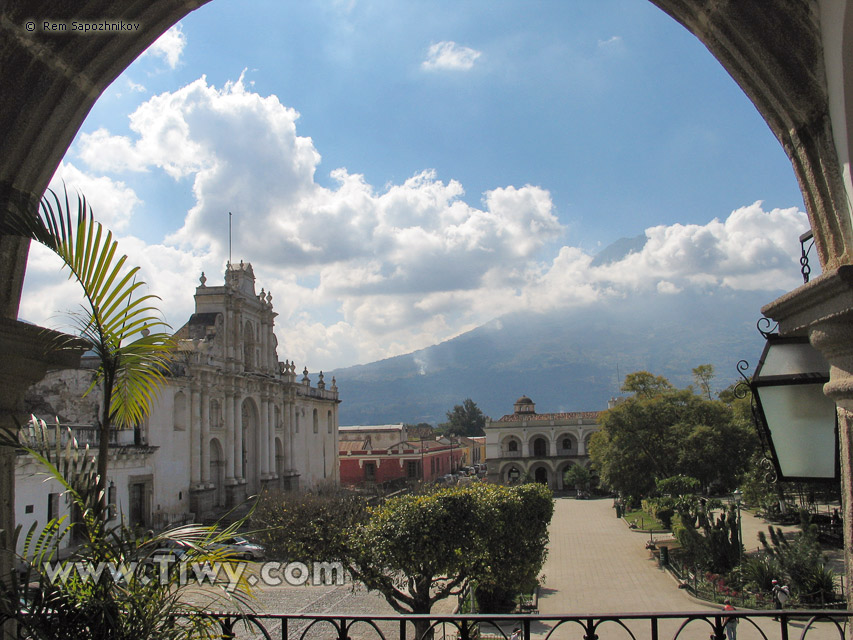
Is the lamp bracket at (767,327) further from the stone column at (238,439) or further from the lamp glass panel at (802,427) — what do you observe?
the stone column at (238,439)

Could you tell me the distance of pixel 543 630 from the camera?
14406mm

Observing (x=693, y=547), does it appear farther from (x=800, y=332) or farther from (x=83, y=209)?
(x=83, y=209)

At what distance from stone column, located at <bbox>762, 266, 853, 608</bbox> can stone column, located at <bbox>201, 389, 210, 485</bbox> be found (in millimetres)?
30175

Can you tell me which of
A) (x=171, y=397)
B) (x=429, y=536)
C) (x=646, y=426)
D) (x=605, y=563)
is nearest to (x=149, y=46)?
(x=429, y=536)

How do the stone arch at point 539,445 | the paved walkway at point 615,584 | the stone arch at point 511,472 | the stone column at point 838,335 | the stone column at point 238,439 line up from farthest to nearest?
the stone arch at point 539,445, the stone arch at point 511,472, the stone column at point 238,439, the paved walkway at point 615,584, the stone column at point 838,335

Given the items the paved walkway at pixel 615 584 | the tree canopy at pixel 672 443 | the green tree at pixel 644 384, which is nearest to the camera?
the paved walkway at pixel 615 584

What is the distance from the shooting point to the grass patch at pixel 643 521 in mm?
28403

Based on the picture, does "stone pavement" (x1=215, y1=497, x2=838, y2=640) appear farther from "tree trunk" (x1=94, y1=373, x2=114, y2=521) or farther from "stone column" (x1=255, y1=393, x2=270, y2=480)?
"stone column" (x1=255, y1=393, x2=270, y2=480)

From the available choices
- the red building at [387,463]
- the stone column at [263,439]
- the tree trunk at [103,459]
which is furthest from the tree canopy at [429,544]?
the red building at [387,463]

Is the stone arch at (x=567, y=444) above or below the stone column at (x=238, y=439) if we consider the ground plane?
below

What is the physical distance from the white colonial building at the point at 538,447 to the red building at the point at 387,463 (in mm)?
5289

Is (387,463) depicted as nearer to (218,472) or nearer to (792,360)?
(218,472)

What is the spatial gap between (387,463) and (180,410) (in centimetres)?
2587

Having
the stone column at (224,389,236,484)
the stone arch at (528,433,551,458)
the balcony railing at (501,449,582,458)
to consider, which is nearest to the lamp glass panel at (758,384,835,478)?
the stone column at (224,389,236,484)
